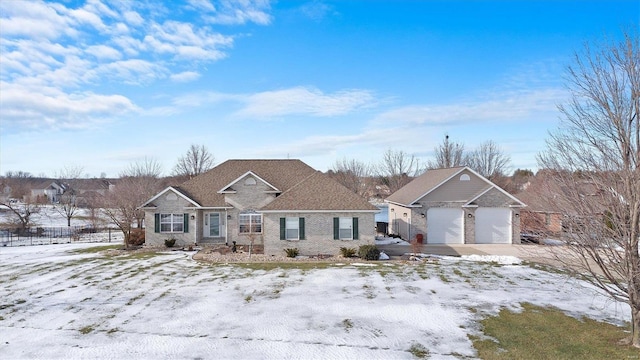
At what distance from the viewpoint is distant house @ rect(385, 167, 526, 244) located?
1028 inches

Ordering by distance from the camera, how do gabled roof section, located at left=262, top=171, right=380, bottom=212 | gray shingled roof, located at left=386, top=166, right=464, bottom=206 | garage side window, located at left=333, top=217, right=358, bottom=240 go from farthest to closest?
gray shingled roof, located at left=386, top=166, right=464, bottom=206, garage side window, located at left=333, top=217, right=358, bottom=240, gabled roof section, located at left=262, top=171, right=380, bottom=212

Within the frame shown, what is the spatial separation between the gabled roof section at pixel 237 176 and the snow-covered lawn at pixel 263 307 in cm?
702

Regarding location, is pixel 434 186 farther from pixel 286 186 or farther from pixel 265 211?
pixel 265 211

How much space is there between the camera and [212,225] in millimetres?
26906

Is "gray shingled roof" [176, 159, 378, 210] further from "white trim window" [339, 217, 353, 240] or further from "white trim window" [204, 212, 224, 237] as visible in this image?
"white trim window" [204, 212, 224, 237]

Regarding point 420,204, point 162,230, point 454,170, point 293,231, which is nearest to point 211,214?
point 162,230

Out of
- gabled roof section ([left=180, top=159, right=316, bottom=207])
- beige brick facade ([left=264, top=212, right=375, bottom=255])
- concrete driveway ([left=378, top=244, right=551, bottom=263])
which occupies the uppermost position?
gabled roof section ([left=180, top=159, right=316, bottom=207])

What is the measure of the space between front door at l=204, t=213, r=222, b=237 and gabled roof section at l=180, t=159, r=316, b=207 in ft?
3.46

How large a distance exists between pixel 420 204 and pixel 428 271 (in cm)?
856

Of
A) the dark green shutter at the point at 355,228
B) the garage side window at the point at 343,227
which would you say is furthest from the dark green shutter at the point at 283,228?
the dark green shutter at the point at 355,228

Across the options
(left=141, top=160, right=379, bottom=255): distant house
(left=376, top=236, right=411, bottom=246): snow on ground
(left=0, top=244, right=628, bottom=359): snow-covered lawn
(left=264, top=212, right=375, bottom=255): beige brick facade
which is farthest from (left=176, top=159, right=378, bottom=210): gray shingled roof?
(left=376, top=236, right=411, bottom=246): snow on ground

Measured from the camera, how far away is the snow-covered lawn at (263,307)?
9555 mm

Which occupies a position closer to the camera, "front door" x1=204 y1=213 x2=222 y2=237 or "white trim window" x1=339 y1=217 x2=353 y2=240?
"white trim window" x1=339 y1=217 x2=353 y2=240

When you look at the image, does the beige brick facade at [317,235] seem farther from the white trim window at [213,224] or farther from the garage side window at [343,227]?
the white trim window at [213,224]
